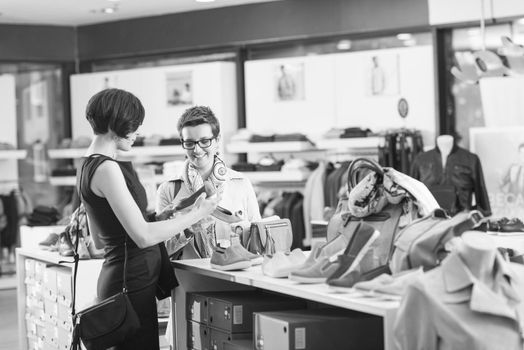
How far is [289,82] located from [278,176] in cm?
102

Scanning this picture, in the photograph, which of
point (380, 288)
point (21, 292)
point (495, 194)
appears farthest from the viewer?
point (495, 194)

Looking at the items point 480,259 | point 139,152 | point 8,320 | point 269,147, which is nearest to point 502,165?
point 269,147

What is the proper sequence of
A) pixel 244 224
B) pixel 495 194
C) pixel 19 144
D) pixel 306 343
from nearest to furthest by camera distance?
pixel 306 343, pixel 244 224, pixel 495 194, pixel 19 144

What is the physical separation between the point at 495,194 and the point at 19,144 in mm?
6070

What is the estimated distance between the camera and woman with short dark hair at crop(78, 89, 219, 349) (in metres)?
3.44

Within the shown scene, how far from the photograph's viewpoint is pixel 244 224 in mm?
4309

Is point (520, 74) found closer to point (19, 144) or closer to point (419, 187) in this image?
point (419, 187)

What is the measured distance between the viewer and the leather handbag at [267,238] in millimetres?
4180

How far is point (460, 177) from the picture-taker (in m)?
8.16

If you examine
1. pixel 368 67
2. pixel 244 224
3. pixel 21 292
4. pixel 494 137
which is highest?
pixel 368 67

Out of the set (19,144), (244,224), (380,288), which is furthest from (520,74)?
(19,144)

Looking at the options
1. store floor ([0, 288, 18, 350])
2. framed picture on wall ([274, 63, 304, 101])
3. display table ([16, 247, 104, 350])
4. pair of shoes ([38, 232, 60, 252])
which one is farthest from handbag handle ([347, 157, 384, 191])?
framed picture on wall ([274, 63, 304, 101])

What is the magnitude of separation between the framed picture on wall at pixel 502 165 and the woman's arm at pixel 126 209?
16.6 feet

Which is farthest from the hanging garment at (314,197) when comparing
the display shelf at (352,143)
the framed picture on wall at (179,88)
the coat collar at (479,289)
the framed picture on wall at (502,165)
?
the coat collar at (479,289)
